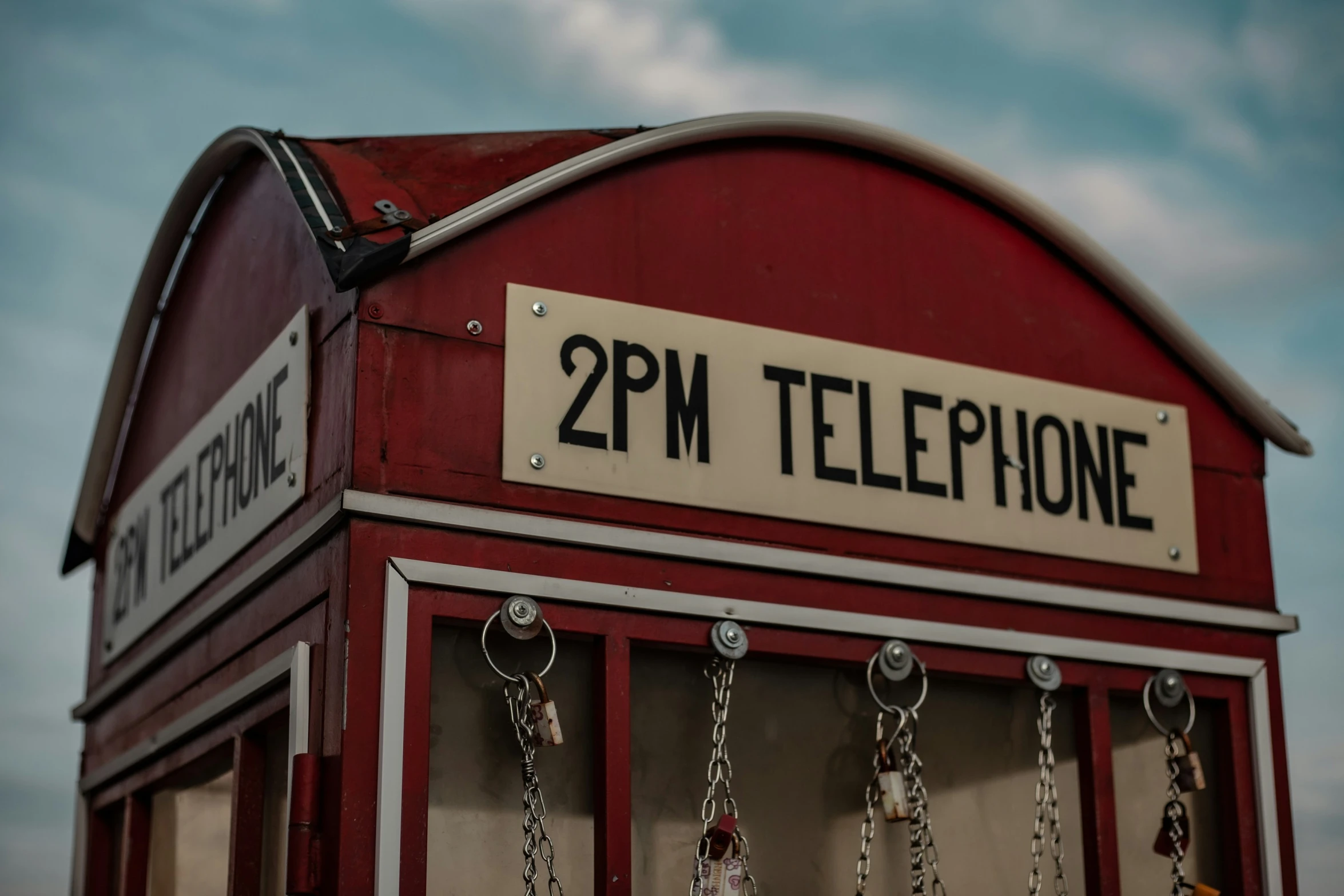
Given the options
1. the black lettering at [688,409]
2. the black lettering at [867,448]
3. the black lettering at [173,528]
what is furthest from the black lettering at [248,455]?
the black lettering at [867,448]

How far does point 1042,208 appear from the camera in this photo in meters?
5.07

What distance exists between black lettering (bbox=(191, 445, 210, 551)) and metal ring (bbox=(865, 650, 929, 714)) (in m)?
1.96

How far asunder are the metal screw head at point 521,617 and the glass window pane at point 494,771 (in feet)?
0.20

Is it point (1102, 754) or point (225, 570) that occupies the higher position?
point (225, 570)

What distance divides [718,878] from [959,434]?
1497 millimetres

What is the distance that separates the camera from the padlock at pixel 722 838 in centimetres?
396

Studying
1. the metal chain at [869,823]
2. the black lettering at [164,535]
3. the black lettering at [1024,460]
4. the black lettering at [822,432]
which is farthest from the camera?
the black lettering at [164,535]

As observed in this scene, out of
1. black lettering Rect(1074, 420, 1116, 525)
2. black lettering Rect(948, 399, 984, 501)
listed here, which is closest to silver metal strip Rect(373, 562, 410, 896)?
black lettering Rect(948, 399, 984, 501)

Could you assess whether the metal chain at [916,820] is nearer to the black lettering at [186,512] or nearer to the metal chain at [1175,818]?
the metal chain at [1175,818]

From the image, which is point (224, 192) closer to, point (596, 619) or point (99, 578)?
point (99, 578)

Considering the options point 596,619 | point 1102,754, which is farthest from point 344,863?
point 1102,754

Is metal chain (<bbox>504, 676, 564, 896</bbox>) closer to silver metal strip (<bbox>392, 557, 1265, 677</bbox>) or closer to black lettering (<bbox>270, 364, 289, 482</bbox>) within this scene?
silver metal strip (<bbox>392, 557, 1265, 677</bbox>)

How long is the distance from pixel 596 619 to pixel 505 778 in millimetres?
434

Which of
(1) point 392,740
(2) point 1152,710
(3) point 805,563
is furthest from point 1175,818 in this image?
(1) point 392,740
